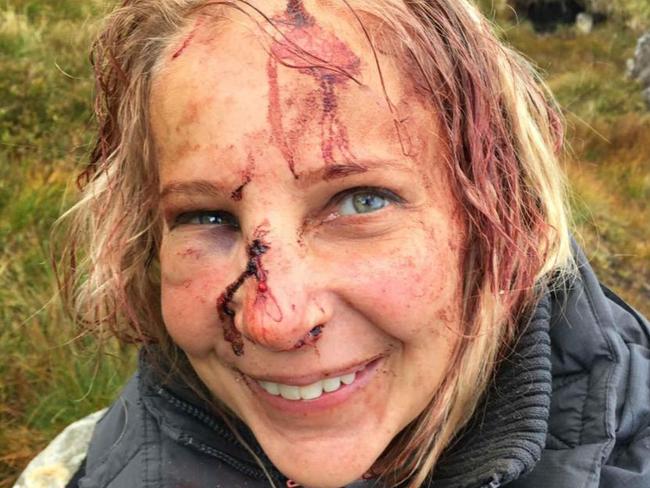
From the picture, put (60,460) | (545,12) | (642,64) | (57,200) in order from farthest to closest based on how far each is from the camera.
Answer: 1. (545,12)
2. (642,64)
3. (57,200)
4. (60,460)

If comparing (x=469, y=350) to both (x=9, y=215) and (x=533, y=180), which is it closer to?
(x=533, y=180)

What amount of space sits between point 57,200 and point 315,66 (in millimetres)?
2570

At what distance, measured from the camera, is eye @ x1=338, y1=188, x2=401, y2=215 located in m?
1.69

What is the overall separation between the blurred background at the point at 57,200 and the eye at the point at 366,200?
124 centimetres

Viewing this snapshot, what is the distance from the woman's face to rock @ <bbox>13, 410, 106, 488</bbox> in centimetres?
108

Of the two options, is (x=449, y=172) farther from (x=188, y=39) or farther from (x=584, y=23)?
(x=584, y=23)

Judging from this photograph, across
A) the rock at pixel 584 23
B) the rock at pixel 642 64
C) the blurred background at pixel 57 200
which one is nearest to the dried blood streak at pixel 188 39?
the blurred background at pixel 57 200

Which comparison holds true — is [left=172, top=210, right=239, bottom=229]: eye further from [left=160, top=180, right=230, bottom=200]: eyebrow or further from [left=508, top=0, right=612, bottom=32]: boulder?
[left=508, top=0, right=612, bottom=32]: boulder

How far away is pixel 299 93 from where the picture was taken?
5.40 ft

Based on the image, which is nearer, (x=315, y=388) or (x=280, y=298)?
(x=280, y=298)

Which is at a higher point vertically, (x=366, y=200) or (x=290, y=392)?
(x=366, y=200)

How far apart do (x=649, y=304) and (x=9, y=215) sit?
3.80 m

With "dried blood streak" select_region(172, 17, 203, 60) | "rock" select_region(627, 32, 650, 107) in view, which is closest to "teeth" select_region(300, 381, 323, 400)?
"dried blood streak" select_region(172, 17, 203, 60)

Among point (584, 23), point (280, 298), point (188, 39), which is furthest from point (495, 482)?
point (584, 23)
